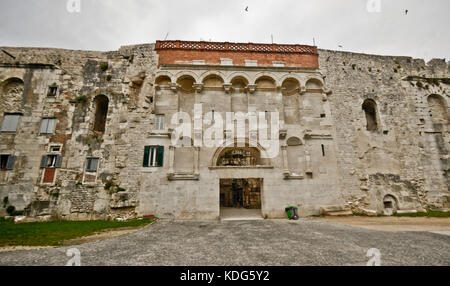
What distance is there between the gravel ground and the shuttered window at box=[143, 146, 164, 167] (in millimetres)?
5472

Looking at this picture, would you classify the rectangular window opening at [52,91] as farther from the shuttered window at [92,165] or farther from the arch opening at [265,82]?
the arch opening at [265,82]

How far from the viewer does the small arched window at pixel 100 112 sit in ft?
44.7

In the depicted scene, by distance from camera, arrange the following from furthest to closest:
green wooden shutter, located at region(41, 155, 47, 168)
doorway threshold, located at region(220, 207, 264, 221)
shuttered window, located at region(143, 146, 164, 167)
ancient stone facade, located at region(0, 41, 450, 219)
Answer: shuttered window, located at region(143, 146, 164, 167), green wooden shutter, located at region(41, 155, 47, 168), ancient stone facade, located at region(0, 41, 450, 219), doorway threshold, located at region(220, 207, 264, 221)

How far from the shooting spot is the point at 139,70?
45.3 ft

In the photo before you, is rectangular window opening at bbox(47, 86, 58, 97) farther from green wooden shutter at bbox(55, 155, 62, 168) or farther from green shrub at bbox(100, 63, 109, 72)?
green wooden shutter at bbox(55, 155, 62, 168)

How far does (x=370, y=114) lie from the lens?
15180 millimetres

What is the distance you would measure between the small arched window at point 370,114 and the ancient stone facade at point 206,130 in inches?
3.1

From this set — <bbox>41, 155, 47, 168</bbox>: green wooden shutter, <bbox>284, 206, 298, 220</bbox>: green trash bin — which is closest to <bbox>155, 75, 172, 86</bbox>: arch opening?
<bbox>41, 155, 47, 168</bbox>: green wooden shutter

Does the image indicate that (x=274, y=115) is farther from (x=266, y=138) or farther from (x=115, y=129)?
(x=115, y=129)

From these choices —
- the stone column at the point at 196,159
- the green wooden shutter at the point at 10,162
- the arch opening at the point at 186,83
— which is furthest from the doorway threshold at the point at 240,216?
the green wooden shutter at the point at 10,162

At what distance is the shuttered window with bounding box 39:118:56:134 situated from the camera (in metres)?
12.5

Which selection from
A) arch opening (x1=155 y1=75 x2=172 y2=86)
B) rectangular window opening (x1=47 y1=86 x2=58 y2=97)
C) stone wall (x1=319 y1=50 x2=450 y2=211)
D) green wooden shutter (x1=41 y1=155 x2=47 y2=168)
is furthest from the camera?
arch opening (x1=155 y1=75 x2=172 y2=86)
